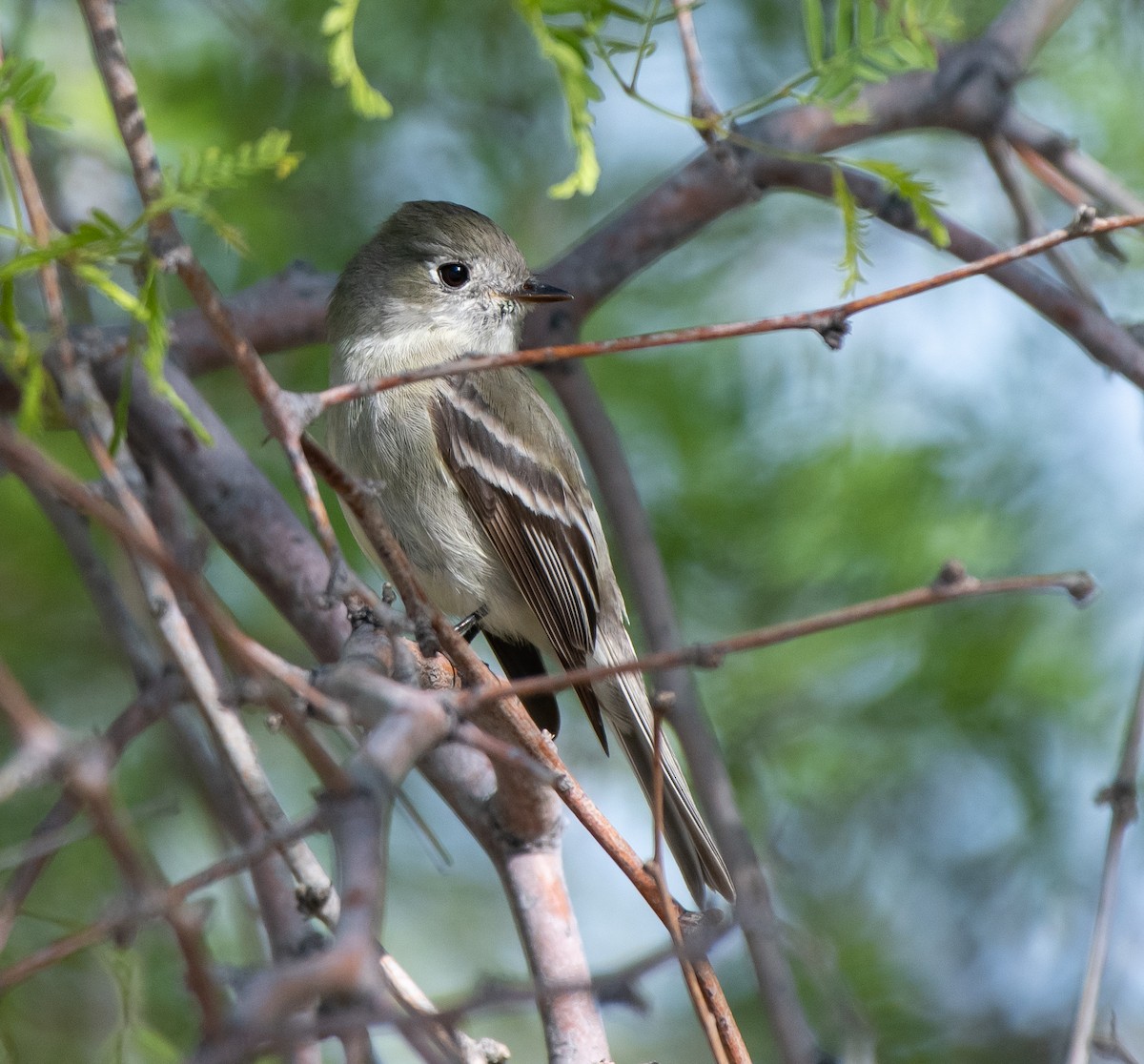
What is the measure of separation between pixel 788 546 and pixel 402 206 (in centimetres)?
132

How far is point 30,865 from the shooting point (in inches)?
71.2

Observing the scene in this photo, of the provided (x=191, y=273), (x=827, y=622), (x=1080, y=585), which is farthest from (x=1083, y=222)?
(x=191, y=273)

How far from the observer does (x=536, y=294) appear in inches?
118

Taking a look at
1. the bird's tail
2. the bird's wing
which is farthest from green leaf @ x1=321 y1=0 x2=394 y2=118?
the bird's wing

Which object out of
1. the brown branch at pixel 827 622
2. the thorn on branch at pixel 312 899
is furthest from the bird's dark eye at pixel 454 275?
the brown branch at pixel 827 622

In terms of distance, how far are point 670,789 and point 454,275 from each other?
1.37 metres

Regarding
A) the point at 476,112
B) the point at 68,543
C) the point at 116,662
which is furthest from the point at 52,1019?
the point at 476,112

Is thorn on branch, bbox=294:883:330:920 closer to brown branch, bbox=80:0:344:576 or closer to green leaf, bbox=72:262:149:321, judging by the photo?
brown branch, bbox=80:0:344:576

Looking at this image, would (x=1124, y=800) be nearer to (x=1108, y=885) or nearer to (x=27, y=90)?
(x=1108, y=885)

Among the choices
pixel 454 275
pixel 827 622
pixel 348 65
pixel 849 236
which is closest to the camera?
pixel 827 622

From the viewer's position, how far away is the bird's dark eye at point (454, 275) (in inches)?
130

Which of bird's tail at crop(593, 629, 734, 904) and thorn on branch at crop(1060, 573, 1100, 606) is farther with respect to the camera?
bird's tail at crop(593, 629, 734, 904)

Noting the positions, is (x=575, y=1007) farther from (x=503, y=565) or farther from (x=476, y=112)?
(x=476, y=112)

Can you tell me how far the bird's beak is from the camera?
2898 millimetres
